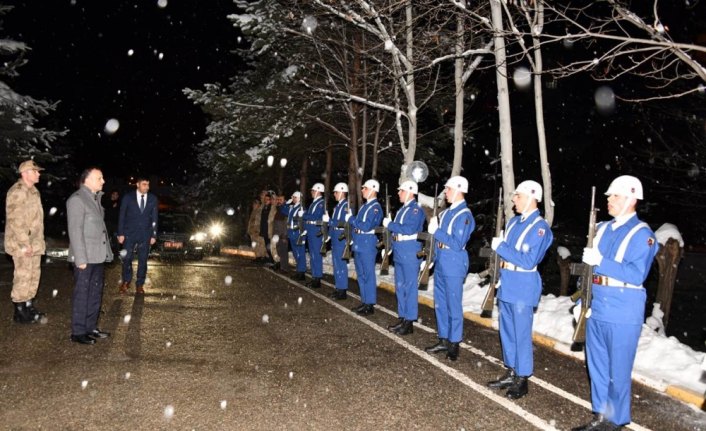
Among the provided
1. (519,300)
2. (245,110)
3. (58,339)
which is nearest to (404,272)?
(519,300)

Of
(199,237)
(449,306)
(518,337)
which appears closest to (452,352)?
(449,306)

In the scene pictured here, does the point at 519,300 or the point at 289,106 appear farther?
the point at 289,106

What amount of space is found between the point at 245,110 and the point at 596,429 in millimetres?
16726

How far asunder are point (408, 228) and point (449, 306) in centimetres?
149

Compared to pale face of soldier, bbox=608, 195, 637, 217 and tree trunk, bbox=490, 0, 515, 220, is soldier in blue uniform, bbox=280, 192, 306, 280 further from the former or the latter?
pale face of soldier, bbox=608, 195, 637, 217

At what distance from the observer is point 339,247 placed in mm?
10539

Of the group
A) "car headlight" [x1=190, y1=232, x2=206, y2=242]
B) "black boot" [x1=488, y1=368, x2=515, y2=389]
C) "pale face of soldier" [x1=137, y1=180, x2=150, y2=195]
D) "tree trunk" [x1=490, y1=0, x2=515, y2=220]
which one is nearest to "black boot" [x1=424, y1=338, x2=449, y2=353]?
"black boot" [x1=488, y1=368, x2=515, y2=389]

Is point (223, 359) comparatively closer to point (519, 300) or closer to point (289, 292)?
point (519, 300)

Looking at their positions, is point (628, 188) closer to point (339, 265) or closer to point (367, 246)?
point (367, 246)

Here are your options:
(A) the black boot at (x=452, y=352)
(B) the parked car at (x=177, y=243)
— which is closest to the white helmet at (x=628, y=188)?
(A) the black boot at (x=452, y=352)

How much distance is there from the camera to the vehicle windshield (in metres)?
16.9

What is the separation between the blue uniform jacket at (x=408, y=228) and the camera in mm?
7539

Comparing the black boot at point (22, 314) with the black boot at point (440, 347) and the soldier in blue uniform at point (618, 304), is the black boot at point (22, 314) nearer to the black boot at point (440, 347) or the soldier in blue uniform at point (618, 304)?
the black boot at point (440, 347)

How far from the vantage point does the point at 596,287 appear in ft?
14.9
